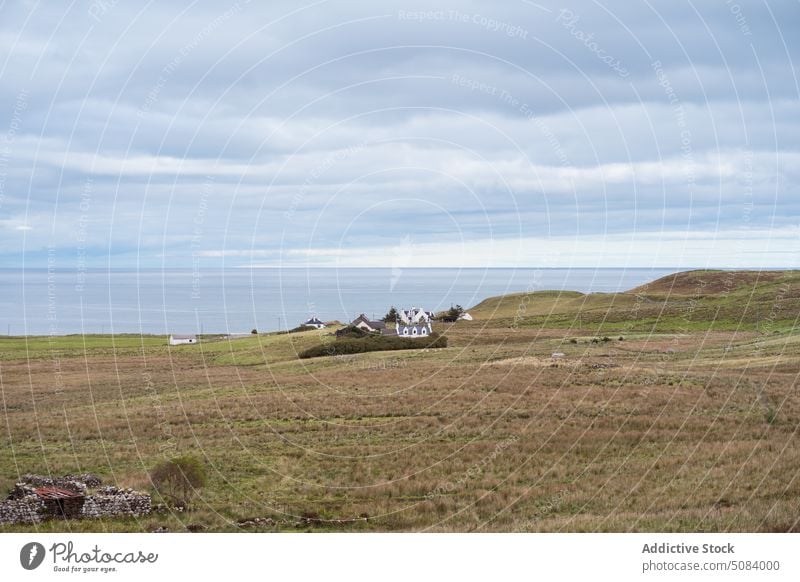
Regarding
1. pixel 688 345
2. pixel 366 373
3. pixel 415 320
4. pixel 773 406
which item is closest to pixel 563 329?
pixel 415 320

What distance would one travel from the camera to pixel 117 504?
877 inches

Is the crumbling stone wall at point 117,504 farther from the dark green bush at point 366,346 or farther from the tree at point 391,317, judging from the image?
the tree at point 391,317

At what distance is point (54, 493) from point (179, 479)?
3.82 meters

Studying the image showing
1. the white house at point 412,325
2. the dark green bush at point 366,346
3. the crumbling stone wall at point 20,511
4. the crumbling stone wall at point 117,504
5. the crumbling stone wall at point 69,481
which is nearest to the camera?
the crumbling stone wall at point 20,511

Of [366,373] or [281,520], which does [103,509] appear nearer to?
[281,520]

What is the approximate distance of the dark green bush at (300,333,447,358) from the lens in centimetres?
8538

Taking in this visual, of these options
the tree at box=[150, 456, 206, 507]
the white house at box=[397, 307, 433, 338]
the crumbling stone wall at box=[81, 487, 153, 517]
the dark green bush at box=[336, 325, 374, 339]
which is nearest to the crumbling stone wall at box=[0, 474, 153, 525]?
the crumbling stone wall at box=[81, 487, 153, 517]

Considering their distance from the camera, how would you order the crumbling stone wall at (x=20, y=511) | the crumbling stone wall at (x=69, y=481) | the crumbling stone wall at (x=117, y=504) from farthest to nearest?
the crumbling stone wall at (x=69, y=481) < the crumbling stone wall at (x=117, y=504) < the crumbling stone wall at (x=20, y=511)

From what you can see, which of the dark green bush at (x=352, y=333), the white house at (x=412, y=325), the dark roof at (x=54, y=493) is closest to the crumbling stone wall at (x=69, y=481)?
the dark roof at (x=54, y=493)

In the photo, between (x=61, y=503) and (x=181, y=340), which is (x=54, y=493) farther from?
(x=181, y=340)

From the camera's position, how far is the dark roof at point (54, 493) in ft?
71.5

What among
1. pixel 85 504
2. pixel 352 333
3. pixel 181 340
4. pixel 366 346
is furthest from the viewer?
pixel 181 340

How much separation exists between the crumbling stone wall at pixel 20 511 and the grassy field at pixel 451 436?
2.29ft

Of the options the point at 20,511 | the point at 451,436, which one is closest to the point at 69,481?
the point at 20,511
